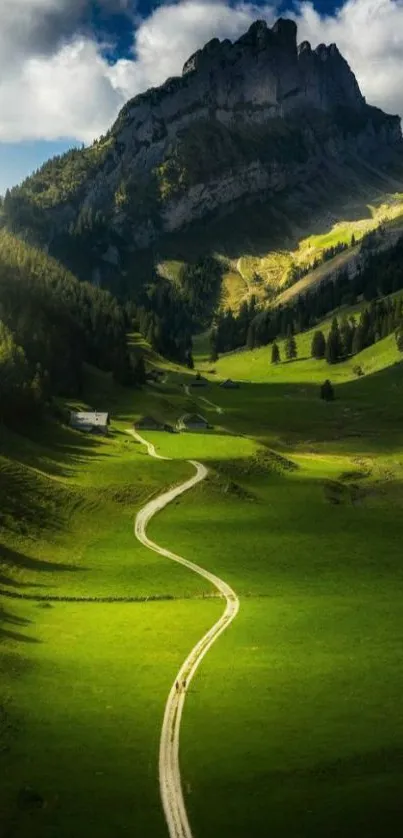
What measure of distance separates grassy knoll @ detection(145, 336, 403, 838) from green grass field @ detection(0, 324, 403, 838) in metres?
0.13

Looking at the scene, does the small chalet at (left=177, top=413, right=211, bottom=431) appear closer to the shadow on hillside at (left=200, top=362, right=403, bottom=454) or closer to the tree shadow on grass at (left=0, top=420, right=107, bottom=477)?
the shadow on hillside at (left=200, top=362, right=403, bottom=454)

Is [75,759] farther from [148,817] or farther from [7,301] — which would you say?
[7,301]

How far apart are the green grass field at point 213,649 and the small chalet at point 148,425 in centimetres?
3215

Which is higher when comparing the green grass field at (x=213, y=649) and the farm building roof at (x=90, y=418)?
the farm building roof at (x=90, y=418)

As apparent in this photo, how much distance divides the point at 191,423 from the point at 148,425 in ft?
31.0

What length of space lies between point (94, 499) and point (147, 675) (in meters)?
48.8

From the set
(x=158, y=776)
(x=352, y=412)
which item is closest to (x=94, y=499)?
(x=158, y=776)

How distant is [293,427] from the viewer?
16875 cm

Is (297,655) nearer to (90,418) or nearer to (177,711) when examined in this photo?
(177,711)

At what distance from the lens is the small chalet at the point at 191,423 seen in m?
152

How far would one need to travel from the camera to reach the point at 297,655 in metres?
45.2

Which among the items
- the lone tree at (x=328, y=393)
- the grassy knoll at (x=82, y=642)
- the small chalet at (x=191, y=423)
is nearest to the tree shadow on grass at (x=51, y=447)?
the grassy knoll at (x=82, y=642)

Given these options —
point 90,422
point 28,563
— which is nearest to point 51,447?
point 90,422

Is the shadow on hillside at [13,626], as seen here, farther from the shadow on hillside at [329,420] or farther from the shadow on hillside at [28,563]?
the shadow on hillside at [329,420]
